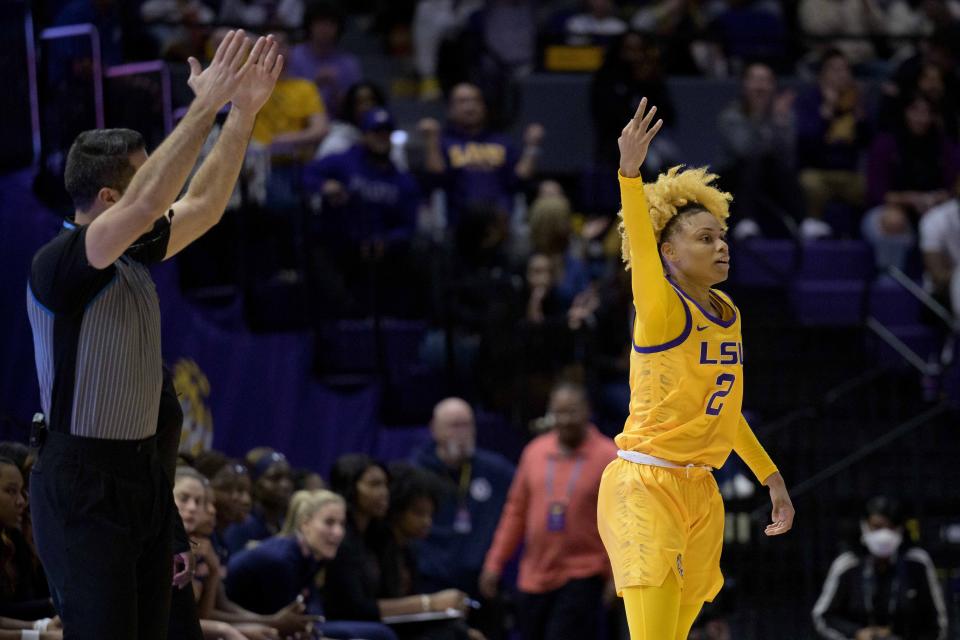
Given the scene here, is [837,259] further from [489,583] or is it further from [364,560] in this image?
[364,560]

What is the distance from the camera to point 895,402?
12883 mm

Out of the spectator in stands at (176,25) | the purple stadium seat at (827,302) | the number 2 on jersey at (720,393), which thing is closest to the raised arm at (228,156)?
the number 2 on jersey at (720,393)

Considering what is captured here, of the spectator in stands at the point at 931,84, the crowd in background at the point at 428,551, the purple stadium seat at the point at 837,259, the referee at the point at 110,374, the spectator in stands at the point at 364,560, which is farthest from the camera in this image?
the spectator in stands at the point at 931,84

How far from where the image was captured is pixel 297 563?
25.5 ft

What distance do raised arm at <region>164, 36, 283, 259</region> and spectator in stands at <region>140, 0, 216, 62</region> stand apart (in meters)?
6.39

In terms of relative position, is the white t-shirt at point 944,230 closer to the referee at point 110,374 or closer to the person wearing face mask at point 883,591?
the person wearing face mask at point 883,591

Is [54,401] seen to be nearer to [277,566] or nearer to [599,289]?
[277,566]

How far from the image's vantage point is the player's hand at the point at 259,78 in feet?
16.3

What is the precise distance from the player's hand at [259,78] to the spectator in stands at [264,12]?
7683 millimetres

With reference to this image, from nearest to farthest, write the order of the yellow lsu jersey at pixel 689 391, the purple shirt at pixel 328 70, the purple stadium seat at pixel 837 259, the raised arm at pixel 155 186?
the raised arm at pixel 155 186
the yellow lsu jersey at pixel 689 391
the purple shirt at pixel 328 70
the purple stadium seat at pixel 837 259

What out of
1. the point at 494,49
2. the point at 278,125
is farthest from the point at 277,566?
the point at 494,49

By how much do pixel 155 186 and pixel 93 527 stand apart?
96 cm

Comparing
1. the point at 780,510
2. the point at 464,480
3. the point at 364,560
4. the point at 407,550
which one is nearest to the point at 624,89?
the point at 464,480

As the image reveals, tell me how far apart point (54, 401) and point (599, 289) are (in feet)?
22.8
